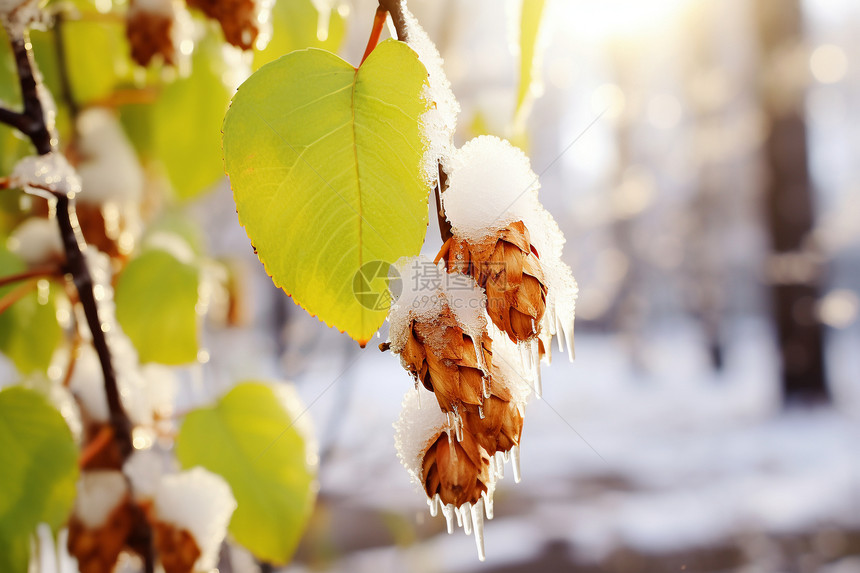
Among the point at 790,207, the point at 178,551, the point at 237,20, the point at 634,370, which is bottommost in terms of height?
the point at 178,551

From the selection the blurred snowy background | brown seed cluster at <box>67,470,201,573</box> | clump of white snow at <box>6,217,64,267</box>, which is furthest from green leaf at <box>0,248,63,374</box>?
the blurred snowy background

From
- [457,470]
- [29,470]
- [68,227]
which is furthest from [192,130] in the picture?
[457,470]

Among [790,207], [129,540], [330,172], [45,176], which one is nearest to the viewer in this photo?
[330,172]

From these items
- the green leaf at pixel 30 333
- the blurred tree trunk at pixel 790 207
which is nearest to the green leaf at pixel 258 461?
the green leaf at pixel 30 333

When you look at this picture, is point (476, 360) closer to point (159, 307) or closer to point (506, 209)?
point (506, 209)

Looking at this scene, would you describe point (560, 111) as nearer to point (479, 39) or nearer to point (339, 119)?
point (479, 39)

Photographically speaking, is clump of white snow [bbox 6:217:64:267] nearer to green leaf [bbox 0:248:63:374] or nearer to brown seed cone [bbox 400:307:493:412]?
green leaf [bbox 0:248:63:374]
